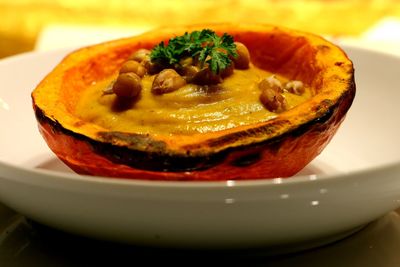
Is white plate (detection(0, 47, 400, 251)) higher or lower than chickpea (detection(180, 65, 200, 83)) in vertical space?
higher

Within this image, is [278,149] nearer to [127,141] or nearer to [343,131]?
[127,141]

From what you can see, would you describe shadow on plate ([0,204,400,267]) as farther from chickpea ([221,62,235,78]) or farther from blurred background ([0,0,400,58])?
blurred background ([0,0,400,58])

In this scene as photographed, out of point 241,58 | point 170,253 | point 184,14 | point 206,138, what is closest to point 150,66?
point 241,58

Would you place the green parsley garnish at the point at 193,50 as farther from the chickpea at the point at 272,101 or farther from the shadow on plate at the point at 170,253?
the shadow on plate at the point at 170,253

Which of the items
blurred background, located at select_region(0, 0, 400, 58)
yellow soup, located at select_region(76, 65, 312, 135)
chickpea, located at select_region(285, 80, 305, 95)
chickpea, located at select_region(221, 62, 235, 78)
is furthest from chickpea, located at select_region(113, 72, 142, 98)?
blurred background, located at select_region(0, 0, 400, 58)

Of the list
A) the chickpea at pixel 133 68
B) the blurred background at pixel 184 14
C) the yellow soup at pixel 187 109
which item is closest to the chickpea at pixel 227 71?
the yellow soup at pixel 187 109

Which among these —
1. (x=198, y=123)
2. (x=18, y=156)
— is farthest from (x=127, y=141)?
(x=18, y=156)

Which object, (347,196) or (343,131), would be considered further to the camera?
(343,131)
